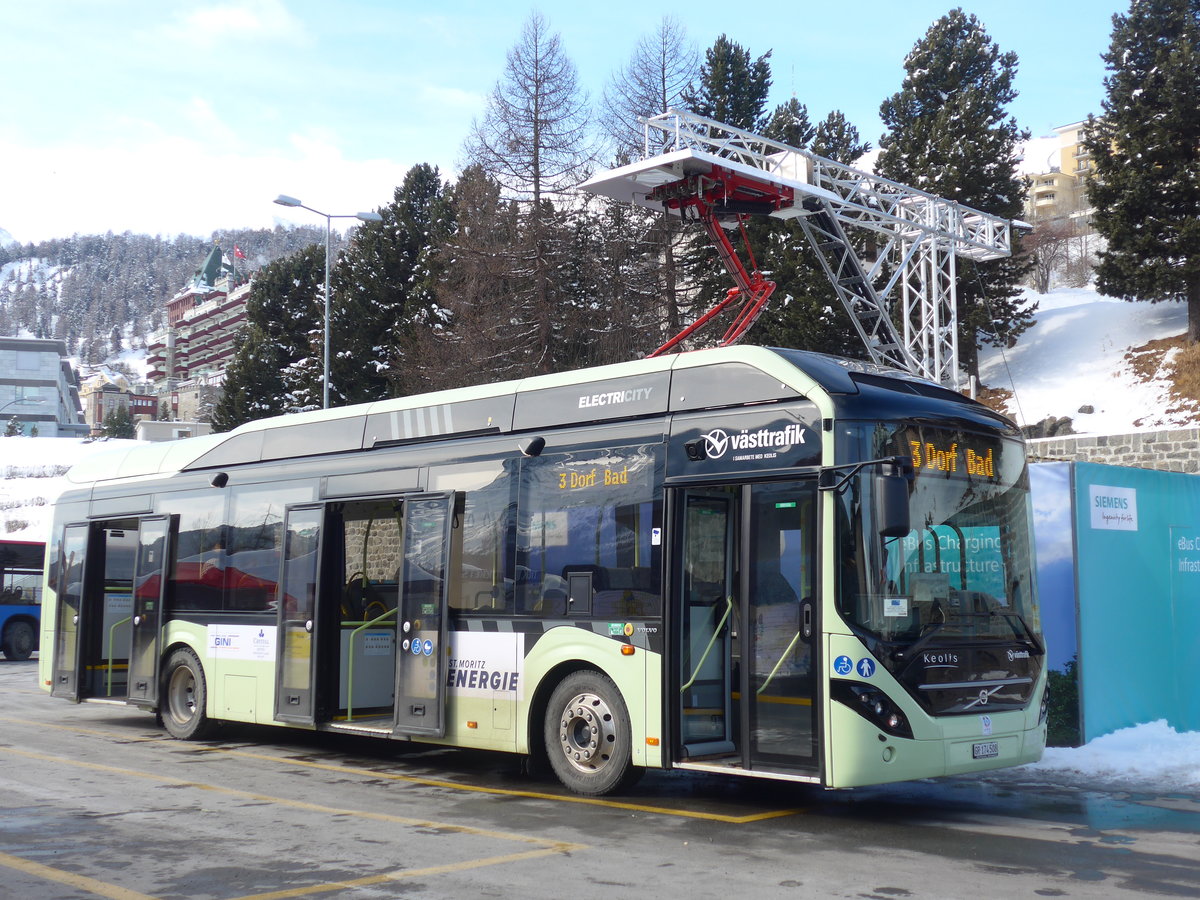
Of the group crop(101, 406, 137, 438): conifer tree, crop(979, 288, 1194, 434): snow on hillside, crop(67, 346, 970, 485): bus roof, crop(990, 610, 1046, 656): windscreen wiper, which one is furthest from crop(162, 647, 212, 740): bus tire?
crop(101, 406, 137, 438): conifer tree

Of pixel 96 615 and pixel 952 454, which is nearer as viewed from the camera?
pixel 952 454

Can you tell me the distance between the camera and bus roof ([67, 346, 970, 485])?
8352 millimetres

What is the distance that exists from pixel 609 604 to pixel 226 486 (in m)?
5.87

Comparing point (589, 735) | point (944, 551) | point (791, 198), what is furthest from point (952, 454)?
point (791, 198)

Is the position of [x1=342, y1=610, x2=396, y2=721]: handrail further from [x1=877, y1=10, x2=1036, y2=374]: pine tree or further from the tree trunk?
the tree trunk

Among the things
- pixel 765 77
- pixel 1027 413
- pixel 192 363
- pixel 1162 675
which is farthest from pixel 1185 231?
pixel 192 363

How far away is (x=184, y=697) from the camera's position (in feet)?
43.6

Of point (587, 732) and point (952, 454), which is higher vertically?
point (952, 454)

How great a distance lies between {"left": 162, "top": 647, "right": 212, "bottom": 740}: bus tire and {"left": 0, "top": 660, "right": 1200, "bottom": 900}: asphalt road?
5.47 feet

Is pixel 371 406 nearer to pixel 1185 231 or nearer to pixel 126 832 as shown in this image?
pixel 126 832

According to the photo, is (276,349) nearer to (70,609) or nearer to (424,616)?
(70,609)

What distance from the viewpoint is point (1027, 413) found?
3369cm

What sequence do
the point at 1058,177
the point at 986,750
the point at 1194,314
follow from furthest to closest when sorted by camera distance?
the point at 1058,177, the point at 1194,314, the point at 986,750

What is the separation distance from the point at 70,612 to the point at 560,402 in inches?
335
